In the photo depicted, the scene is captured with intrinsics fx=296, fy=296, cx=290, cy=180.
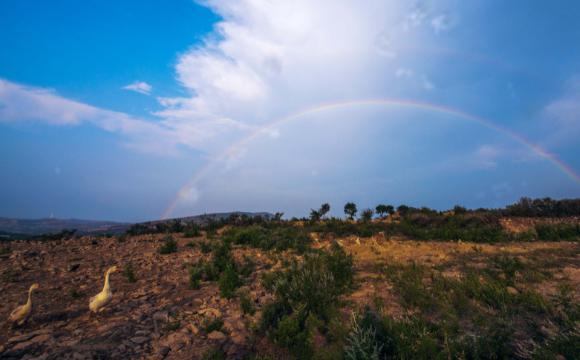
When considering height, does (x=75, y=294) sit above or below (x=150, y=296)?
above

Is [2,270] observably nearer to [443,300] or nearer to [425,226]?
[443,300]

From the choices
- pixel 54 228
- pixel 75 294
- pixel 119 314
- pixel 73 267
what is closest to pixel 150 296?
pixel 119 314

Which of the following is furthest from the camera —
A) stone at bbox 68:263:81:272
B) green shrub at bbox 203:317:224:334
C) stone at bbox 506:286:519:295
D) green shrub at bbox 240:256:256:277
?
stone at bbox 68:263:81:272

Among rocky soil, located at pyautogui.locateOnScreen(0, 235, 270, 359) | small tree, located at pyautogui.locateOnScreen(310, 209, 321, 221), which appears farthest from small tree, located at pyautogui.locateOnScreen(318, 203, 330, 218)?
rocky soil, located at pyautogui.locateOnScreen(0, 235, 270, 359)

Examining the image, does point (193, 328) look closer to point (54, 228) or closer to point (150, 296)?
point (150, 296)

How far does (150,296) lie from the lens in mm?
7359

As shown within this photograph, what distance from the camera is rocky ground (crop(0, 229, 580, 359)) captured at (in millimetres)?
5094

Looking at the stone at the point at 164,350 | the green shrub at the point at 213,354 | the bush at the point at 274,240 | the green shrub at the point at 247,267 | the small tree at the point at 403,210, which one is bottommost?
the stone at the point at 164,350

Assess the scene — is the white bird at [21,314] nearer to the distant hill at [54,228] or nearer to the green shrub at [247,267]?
the green shrub at [247,267]

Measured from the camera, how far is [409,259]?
953cm

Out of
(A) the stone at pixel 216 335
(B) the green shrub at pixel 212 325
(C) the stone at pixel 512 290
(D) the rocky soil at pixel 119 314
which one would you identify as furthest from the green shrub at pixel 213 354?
(C) the stone at pixel 512 290

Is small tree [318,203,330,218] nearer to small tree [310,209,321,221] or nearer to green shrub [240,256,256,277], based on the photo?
small tree [310,209,321,221]

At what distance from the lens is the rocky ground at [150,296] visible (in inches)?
201

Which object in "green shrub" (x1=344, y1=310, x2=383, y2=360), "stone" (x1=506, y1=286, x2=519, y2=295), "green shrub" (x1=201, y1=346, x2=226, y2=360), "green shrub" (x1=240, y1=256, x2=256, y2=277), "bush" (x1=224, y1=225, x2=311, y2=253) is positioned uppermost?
"bush" (x1=224, y1=225, x2=311, y2=253)
